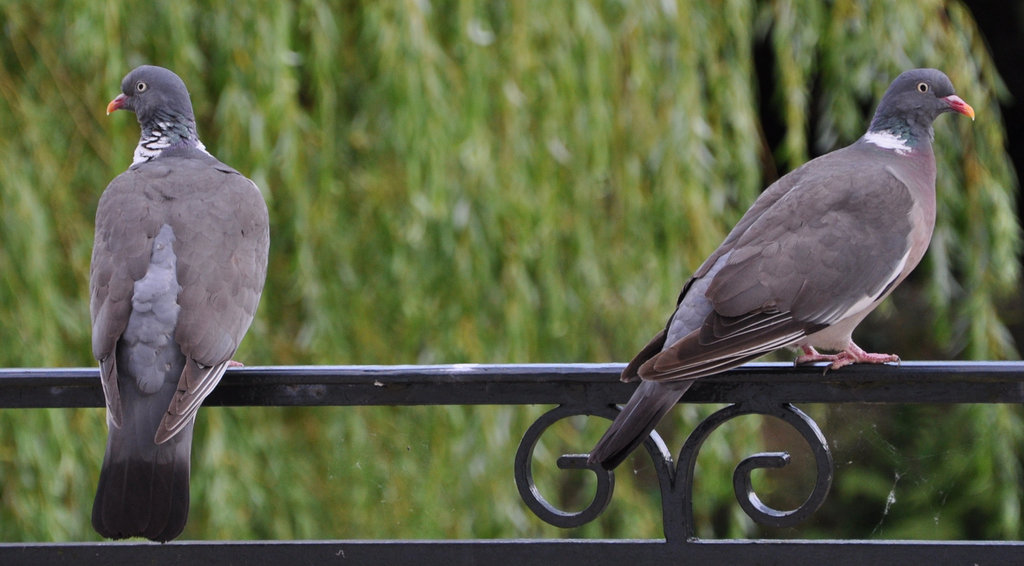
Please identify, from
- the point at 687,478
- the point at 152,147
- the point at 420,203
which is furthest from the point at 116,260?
Answer: the point at 687,478

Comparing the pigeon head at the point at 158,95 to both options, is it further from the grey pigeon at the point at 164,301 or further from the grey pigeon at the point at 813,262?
the grey pigeon at the point at 813,262

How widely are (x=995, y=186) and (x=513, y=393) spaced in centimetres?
201

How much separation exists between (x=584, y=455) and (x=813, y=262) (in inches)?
25.8

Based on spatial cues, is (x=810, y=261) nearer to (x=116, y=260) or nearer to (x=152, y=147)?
(x=116, y=260)

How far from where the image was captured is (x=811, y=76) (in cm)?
343

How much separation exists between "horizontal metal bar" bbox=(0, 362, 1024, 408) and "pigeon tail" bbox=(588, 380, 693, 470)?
0.04 metres

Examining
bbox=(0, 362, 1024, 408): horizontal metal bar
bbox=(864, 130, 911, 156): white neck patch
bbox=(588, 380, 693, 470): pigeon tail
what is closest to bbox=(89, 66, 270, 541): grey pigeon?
bbox=(0, 362, 1024, 408): horizontal metal bar

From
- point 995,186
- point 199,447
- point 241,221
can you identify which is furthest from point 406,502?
point 995,186

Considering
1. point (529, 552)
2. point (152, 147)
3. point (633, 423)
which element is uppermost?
point (152, 147)

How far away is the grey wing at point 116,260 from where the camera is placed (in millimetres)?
1813

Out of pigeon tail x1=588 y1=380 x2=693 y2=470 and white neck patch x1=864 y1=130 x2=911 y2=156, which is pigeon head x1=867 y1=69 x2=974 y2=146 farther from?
pigeon tail x1=588 y1=380 x2=693 y2=470

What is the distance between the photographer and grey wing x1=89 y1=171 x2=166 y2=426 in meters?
1.81

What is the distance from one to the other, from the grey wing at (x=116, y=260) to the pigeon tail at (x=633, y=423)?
0.68 metres

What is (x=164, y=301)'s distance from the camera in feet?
6.17
